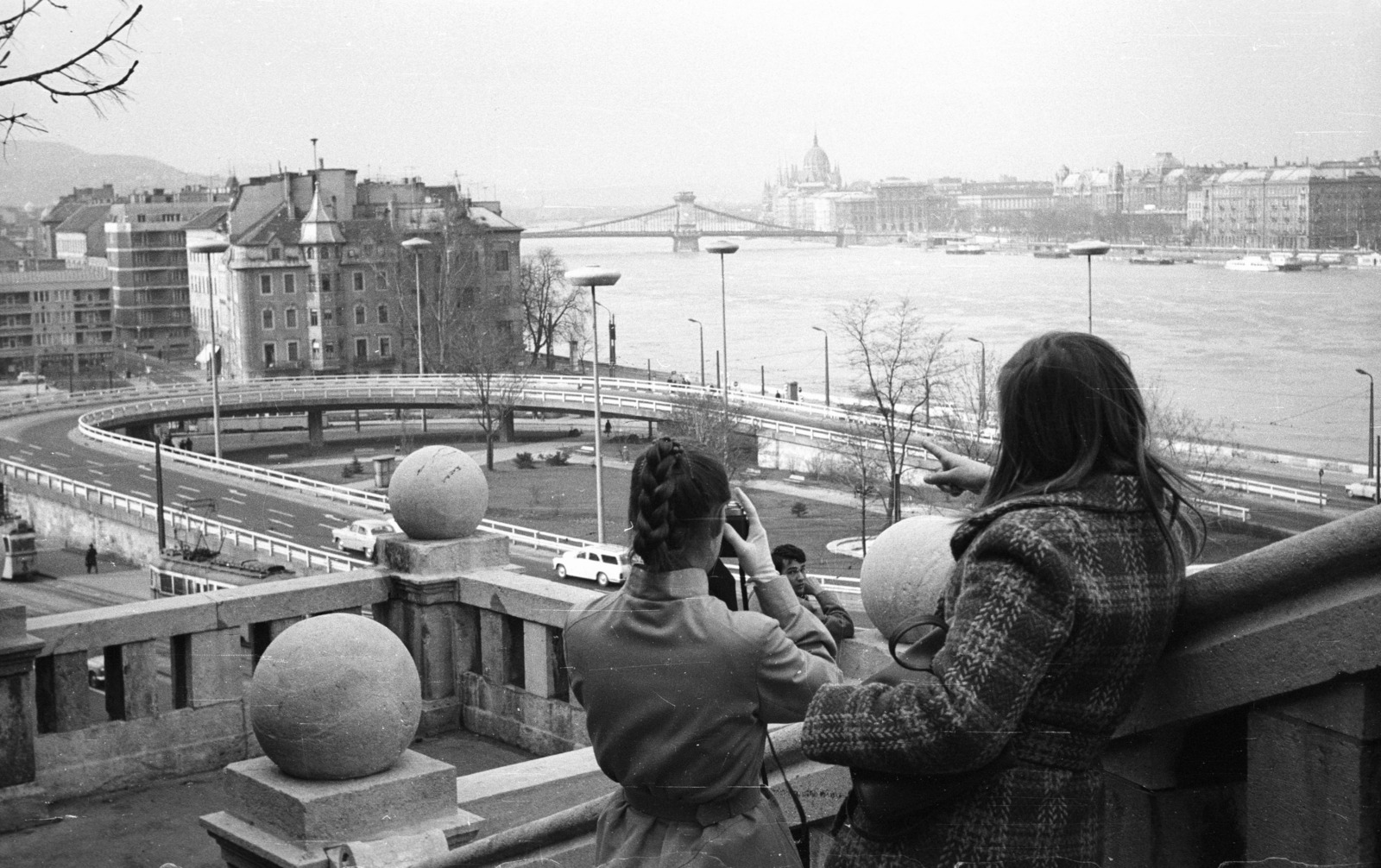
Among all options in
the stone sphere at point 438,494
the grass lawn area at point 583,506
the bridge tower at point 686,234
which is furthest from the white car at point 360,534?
the stone sphere at point 438,494

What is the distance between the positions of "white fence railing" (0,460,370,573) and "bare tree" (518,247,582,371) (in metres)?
19.1

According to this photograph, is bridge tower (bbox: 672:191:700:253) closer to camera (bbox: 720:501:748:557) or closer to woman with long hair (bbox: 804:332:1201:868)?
camera (bbox: 720:501:748:557)

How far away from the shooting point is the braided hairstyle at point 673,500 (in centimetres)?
253

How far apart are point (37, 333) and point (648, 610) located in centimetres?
8058

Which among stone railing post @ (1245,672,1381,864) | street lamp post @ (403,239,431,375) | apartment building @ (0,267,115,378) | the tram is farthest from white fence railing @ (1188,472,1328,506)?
apartment building @ (0,267,115,378)

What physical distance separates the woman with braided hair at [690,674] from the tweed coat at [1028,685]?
44 cm

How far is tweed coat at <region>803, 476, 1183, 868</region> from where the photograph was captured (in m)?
1.90

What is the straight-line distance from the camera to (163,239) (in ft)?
294

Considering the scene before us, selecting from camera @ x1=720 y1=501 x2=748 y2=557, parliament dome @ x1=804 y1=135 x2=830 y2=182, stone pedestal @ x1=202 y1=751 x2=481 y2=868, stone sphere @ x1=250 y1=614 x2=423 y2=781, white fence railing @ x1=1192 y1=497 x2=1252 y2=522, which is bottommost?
stone pedestal @ x1=202 y1=751 x2=481 y2=868

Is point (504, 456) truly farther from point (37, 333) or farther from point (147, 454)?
point (37, 333)

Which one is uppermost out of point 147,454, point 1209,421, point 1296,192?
point 1296,192

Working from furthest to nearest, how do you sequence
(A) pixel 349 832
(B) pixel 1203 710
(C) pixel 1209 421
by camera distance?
(C) pixel 1209 421 → (A) pixel 349 832 → (B) pixel 1203 710

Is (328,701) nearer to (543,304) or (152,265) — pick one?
(543,304)

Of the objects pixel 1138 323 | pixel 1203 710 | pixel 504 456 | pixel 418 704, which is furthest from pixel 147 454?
pixel 1203 710
